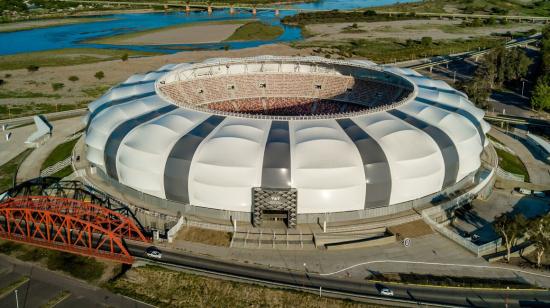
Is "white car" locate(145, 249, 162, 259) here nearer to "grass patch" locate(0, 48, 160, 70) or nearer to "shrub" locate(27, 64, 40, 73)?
"shrub" locate(27, 64, 40, 73)

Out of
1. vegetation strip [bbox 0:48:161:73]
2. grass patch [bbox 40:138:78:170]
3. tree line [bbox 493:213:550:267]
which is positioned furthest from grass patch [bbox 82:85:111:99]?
tree line [bbox 493:213:550:267]

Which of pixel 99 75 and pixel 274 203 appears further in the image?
pixel 99 75

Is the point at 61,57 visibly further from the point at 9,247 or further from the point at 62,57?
the point at 9,247

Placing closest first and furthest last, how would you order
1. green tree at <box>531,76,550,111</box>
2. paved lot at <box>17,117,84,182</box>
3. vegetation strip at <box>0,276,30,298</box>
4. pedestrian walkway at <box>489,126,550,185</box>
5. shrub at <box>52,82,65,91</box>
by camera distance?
1. vegetation strip at <box>0,276,30,298</box>
2. paved lot at <box>17,117,84,182</box>
3. pedestrian walkway at <box>489,126,550,185</box>
4. green tree at <box>531,76,550,111</box>
5. shrub at <box>52,82,65,91</box>

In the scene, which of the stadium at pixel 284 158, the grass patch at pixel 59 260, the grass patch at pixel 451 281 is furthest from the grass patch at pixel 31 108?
the grass patch at pixel 451 281

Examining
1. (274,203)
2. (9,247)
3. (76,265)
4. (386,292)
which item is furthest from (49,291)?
(386,292)

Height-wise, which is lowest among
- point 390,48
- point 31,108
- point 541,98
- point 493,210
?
point 493,210

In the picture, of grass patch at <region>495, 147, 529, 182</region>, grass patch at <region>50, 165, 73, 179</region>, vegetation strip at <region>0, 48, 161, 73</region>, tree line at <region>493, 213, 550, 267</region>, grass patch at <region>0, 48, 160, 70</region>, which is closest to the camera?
tree line at <region>493, 213, 550, 267</region>
